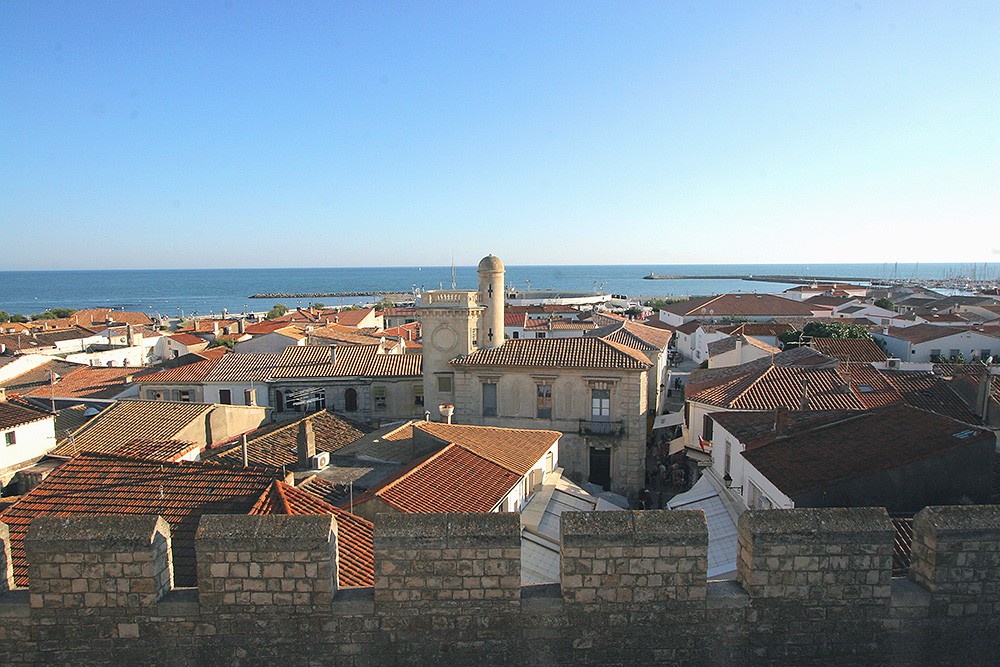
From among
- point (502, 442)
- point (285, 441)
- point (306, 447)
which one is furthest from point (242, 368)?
point (502, 442)

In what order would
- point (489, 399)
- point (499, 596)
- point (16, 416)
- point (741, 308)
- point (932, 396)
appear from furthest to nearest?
1. point (741, 308)
2. point (489, 399)
3. point (932, 396)
4. point (16, 416)
5. point (499, 596)

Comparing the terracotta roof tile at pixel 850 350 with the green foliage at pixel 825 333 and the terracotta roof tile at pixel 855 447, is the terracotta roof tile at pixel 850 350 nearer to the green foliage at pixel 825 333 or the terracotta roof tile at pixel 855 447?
the green foliage at pixel 825 333

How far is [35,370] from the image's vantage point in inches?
1558

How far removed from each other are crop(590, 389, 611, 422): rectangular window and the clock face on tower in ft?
22.4

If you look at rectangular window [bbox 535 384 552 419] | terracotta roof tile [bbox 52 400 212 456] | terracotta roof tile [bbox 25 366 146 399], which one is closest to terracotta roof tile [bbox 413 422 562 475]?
rectangular window [bbox 535 384 552 419]

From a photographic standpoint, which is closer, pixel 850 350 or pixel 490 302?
pixel 490 302

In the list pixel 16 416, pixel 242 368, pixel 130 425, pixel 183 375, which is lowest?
pixel 183 375

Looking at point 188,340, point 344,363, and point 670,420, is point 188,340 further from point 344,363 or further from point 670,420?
point 670,420

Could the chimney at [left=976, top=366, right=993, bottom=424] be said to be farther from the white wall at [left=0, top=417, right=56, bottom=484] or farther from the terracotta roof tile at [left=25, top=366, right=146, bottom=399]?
the terracotta roof tile at [left=25, top=366, right=146, bottom=399]

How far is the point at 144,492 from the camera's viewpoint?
10938 millimetres

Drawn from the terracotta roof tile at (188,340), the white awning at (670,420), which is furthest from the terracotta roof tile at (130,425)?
the terracotta roof tile at (188,340)

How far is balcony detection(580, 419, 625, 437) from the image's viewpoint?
25.8 metres

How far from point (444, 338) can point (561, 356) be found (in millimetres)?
5584

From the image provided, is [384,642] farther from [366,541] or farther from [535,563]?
[535,563]
